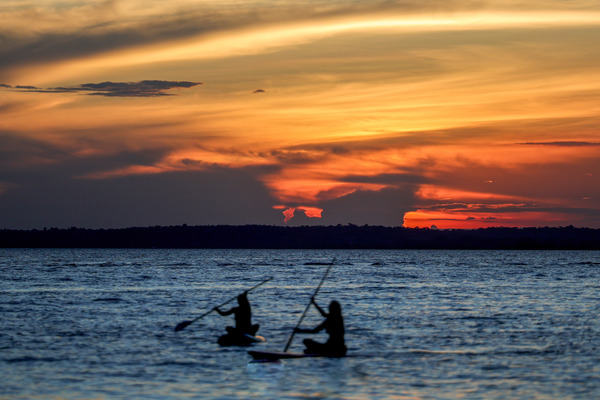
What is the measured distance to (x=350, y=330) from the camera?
3697cm

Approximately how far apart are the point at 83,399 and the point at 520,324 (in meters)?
25.8

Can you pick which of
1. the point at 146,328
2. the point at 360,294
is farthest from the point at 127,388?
the point at 360,294

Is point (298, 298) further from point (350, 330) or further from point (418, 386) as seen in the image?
point (418, 386)

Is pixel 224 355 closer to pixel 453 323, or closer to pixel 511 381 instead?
pixel 511 381

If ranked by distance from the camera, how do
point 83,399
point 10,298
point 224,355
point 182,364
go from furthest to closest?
point 10,298 < point 224,355 < point 182,364 < point 83,399

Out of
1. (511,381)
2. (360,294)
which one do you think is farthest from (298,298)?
(511,381)

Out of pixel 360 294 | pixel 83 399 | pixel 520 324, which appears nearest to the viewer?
pixel 83 399

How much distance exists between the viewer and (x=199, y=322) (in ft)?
131

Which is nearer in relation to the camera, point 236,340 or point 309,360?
point 309,360

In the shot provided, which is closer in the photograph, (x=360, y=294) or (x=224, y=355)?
(x=224, y=355)

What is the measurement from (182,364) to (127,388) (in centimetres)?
444

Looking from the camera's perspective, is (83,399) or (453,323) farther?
(453,323)

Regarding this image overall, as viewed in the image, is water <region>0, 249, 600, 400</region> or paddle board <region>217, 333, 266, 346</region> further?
paddle board <region>217, 333, 266, 346</region>

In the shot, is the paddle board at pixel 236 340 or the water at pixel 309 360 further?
the paddle board at pixel 236 340
